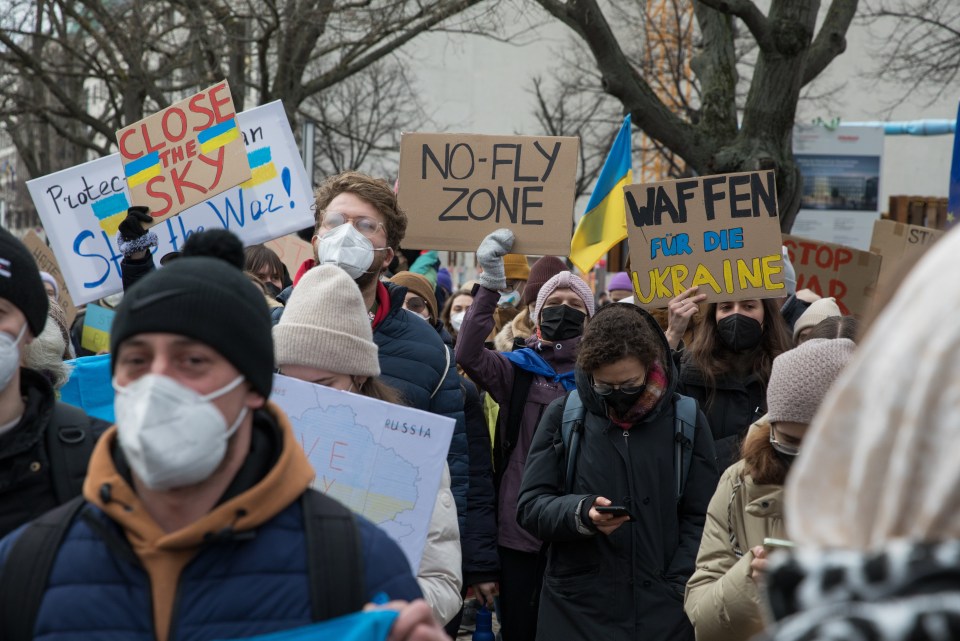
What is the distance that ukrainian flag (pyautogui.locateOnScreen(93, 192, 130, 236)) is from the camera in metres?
6.45

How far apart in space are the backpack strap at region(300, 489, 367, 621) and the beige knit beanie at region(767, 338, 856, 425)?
1774 millimetres

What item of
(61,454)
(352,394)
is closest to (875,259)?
(352,394)

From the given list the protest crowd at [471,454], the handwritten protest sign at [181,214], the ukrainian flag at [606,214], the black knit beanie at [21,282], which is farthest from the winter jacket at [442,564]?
the ukrainian flag at [606,214]

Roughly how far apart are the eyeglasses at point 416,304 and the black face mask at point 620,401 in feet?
8.85

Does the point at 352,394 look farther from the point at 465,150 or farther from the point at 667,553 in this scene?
the point at 465,150

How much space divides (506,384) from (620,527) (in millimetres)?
1466

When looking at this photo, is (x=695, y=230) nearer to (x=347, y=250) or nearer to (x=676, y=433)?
(x=676, y=433)

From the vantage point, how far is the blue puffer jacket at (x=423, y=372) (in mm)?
4180

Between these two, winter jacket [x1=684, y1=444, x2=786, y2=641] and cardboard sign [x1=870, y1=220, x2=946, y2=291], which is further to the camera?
cardboard sign [x1=870, y1=220, x2=946, y2=291]

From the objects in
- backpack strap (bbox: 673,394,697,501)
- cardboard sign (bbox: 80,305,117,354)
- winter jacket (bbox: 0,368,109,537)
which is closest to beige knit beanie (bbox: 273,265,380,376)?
winter jacket (bbox: 0,368,109,537)

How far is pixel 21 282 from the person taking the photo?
2969mm

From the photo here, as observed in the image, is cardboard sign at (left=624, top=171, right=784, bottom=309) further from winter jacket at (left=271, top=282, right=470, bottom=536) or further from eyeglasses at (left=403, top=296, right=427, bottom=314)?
winter jacket at (left=271, top=282, right=470, bottom=536)

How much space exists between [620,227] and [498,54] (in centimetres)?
3742

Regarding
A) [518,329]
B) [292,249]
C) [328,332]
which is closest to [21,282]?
[328,332]
